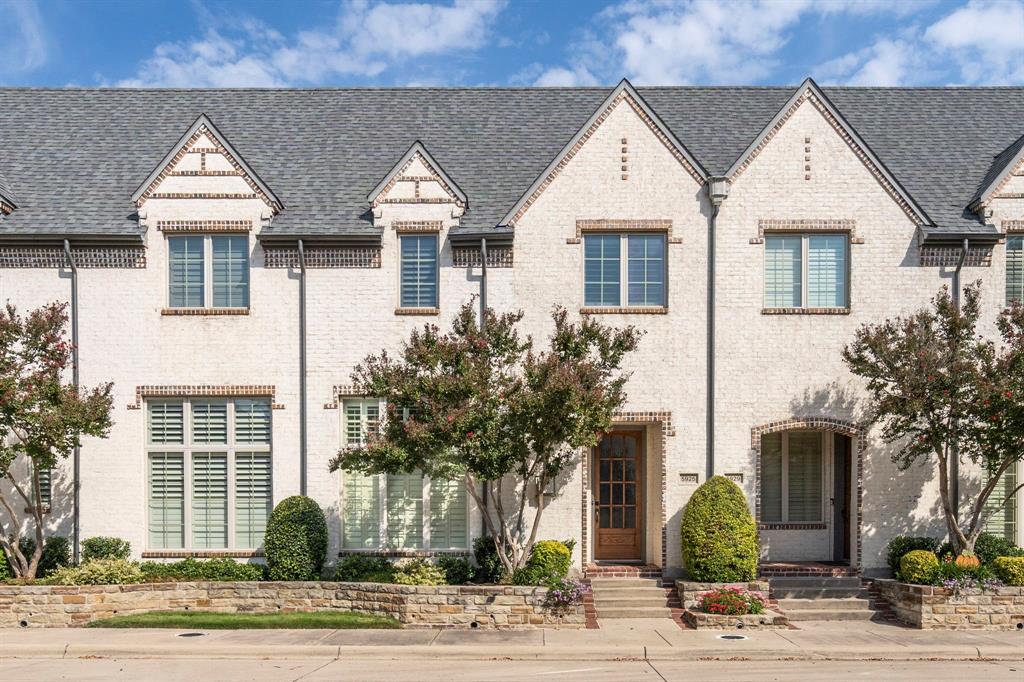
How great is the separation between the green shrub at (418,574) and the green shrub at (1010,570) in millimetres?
9769

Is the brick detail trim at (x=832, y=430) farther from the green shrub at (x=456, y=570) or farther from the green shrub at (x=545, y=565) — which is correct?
the green shrub at (x=456, y=570)

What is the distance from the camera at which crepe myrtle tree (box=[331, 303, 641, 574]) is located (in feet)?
42.1

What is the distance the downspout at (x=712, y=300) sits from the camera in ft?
49.5

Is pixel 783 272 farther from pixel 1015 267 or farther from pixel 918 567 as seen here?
pixel 918 567

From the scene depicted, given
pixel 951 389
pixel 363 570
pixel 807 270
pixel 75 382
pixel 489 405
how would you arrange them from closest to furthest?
pixel 489 405 < pixel 951 389 < pixel 363 570 < pixel 75 382 < pixel 807 270

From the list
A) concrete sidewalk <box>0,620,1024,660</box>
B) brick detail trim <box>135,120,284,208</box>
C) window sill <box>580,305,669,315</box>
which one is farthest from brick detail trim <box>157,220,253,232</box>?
concrete sidewalk <box>0,620,1024,660</box>

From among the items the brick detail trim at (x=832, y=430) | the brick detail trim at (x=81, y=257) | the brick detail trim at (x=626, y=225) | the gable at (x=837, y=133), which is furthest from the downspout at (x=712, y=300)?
the brick detail trim at (x=81, y=257)

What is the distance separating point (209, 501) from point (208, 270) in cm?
457

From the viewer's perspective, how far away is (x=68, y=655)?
38.3 ft

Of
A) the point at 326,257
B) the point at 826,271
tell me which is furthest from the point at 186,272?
the point at 826,271

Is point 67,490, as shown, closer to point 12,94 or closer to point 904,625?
point 12,94

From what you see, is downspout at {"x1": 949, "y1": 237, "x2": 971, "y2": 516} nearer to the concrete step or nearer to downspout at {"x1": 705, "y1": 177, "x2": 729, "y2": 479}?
downspout at {"x1": 705, "y1": 177, "x2": 729, "y2": 479}

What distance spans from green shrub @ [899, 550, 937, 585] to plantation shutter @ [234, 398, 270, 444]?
12.1 meters

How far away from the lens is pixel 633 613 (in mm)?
14023
